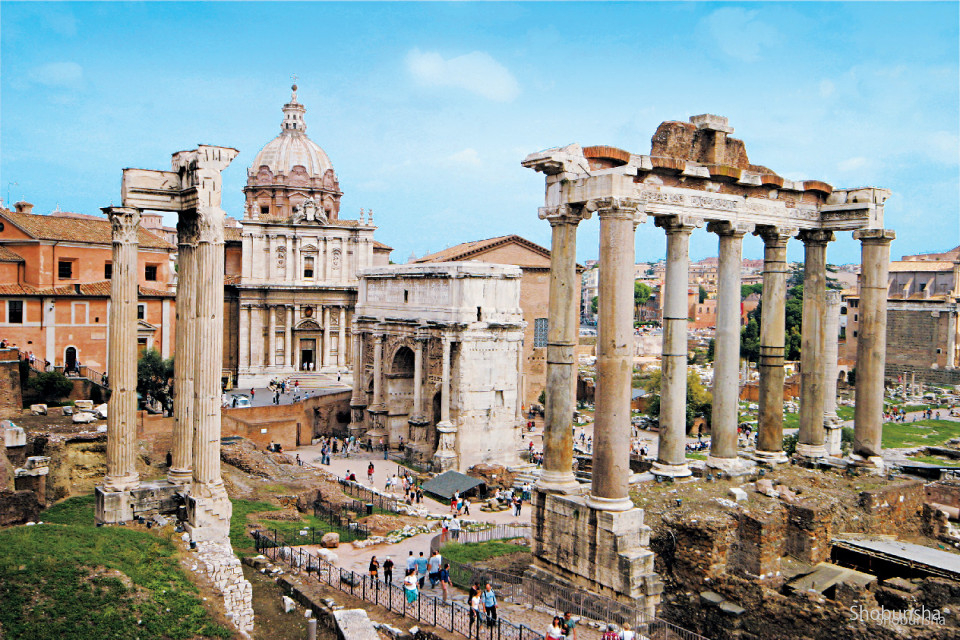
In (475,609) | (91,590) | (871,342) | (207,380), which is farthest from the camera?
(871,342)

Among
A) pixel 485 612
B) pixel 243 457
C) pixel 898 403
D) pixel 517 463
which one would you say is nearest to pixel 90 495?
pixel 243 457

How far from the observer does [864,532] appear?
1475cm

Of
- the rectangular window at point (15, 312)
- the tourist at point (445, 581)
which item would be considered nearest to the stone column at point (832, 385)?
the tourist at point (445, 581)

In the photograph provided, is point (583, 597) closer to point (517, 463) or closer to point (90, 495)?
point (90, 495)

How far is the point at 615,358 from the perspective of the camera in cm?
1283

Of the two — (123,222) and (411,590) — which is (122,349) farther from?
(411,590)

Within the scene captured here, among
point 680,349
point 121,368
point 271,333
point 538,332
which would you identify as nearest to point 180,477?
point 121,368

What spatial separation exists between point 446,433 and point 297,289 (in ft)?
51.7

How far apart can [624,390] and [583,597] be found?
334cm

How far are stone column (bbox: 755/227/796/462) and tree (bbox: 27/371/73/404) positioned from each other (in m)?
23.5

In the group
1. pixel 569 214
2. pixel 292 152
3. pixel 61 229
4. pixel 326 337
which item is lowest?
pixel 326 337

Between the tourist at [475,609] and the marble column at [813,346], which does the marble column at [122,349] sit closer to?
the tourist at [475,609]

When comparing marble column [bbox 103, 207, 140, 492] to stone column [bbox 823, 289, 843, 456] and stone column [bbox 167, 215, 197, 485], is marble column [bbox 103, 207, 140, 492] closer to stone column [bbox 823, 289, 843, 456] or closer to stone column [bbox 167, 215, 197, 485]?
stone column [bbox 167, 215, 197, 485]

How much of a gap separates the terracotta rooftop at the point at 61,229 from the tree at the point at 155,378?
5546 millimetres
